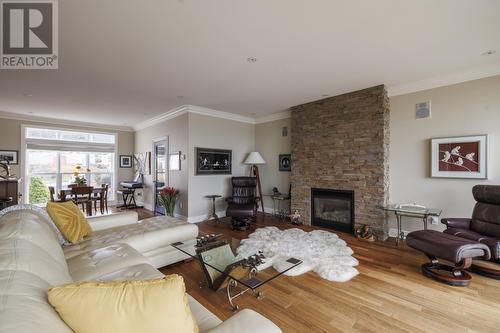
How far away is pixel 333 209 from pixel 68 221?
4.36 meters

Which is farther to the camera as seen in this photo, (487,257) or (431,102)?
(431,102)

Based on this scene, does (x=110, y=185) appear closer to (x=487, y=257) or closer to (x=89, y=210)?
(x=89, y=210)

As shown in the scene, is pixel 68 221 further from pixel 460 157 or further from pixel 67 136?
pixel 67 136

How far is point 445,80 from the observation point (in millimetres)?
3537

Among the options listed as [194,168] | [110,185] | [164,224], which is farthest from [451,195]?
[110,185]

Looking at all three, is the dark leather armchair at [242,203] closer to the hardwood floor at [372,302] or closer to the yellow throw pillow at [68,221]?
the hardwood floor at [372,302]

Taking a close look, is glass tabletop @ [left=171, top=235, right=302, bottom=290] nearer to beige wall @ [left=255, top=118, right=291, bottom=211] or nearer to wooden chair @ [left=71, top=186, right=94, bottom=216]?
beige wall @ [left=255, top=118, right=291, bottom=211]

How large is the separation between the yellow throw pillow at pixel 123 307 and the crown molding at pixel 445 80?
4.65 meters

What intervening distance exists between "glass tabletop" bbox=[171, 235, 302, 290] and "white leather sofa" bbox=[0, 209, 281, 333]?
0.36 metres

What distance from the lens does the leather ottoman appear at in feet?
7.66

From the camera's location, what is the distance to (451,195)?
3.53 metres

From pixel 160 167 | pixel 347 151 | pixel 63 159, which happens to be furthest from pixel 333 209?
pixel 63 159

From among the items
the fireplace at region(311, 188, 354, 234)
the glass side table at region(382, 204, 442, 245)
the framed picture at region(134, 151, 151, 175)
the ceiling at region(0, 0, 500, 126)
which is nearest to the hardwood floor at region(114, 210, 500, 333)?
the glass side table at region(382, 204, 442, 245)

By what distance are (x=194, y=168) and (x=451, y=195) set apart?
4.78 m
